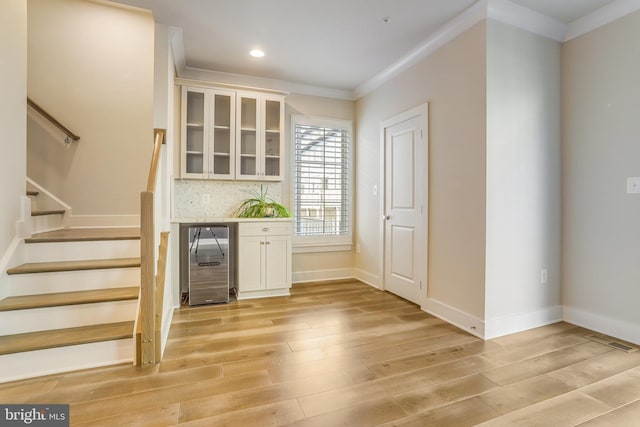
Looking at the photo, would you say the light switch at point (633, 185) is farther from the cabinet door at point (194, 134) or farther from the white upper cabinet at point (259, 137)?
the cabinet door at point (194, 134)

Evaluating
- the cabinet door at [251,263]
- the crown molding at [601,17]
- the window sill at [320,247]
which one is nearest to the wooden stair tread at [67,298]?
the cabinet door at [251,263]

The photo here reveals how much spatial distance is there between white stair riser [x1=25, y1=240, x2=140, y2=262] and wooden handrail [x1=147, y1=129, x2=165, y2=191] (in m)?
0.74

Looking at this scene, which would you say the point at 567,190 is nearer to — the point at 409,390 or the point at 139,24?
the point at 409,390

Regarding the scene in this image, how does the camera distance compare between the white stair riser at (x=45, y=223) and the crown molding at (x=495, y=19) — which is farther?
the white stair riser at (x=45, y=223)

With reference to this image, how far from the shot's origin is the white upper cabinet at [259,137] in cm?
385

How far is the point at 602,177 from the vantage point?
265cm

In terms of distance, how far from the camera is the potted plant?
3910 millimetres

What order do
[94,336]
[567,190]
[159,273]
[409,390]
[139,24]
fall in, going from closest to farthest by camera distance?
[409,390], [94,336], [159,273], [567,190], [139,24]

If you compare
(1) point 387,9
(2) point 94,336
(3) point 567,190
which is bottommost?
(2) point 94,336

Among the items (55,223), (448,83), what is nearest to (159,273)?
(55,223)

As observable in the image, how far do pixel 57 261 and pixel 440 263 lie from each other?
340 centimetres

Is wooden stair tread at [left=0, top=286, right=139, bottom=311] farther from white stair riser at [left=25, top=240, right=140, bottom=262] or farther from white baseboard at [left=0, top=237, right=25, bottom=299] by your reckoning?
white stair riser at [left=25, top=240, right=140, bottom=262]

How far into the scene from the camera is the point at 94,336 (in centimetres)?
208

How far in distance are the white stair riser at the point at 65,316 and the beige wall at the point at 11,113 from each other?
0.40m
